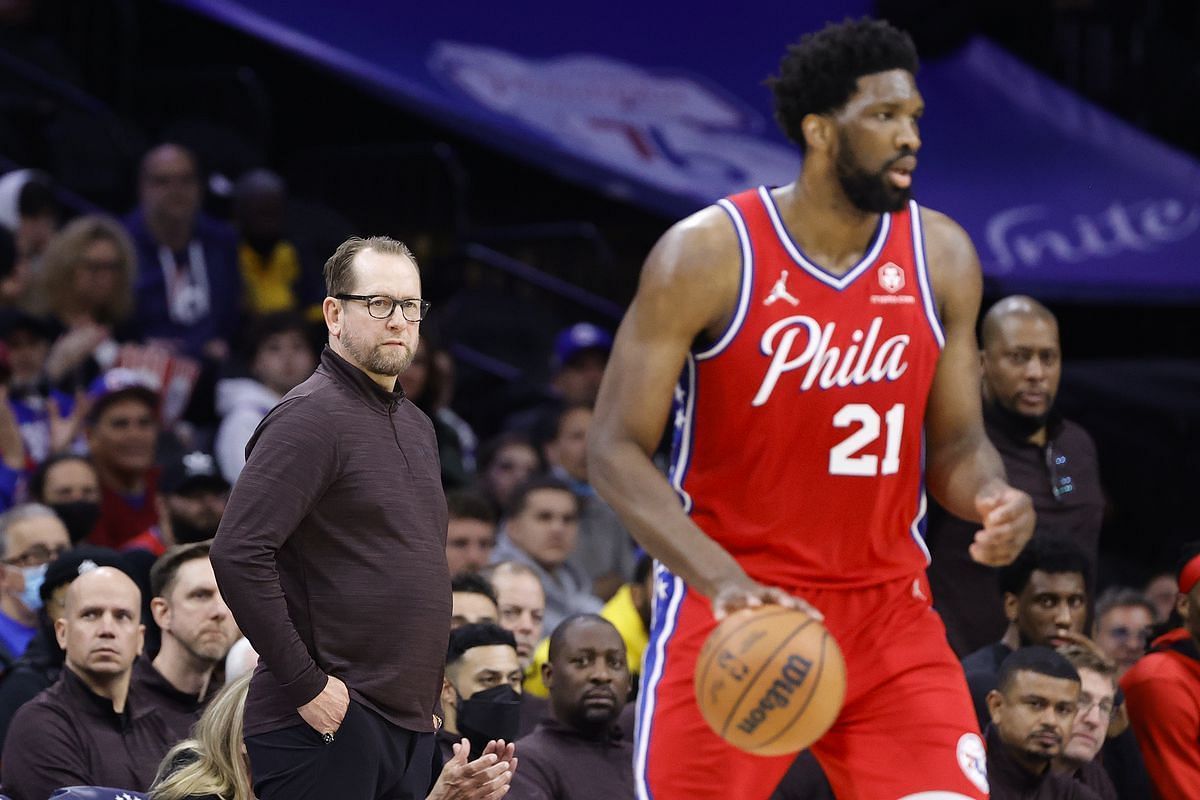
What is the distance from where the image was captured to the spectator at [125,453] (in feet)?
27.2

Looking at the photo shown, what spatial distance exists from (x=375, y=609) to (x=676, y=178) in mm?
6534

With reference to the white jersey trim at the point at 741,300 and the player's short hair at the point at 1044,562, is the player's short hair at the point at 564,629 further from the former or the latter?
the white jersey trim at the point at 741,300

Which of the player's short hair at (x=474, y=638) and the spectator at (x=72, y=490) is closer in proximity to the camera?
the player's short hair at (x=474, y=638)

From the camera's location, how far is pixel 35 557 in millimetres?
7078

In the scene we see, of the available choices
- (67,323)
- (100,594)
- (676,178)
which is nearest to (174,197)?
(67,323)

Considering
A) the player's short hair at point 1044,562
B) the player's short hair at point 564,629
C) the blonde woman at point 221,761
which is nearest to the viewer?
the blonde woman at point 221,761

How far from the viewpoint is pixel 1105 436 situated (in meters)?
10.6

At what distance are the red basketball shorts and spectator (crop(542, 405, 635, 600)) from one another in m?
4.57

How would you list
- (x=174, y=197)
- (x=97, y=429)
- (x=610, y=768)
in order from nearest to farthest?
(x=610, y=768)
(x=97, y=429)
(x=174, y=197)

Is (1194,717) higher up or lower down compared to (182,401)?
lower down

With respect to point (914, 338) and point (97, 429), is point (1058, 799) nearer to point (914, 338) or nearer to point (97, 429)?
point (914, 338)

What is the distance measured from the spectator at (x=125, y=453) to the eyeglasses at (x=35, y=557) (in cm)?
111

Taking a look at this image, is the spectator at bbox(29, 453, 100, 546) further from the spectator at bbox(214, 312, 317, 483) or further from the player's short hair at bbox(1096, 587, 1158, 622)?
the player's short hair at bbox(1096, 587, 1158, 622)

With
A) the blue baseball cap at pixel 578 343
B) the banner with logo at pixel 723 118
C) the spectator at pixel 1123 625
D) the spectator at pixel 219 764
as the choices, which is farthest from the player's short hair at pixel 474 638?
the banner with logo at pixel 723 118
